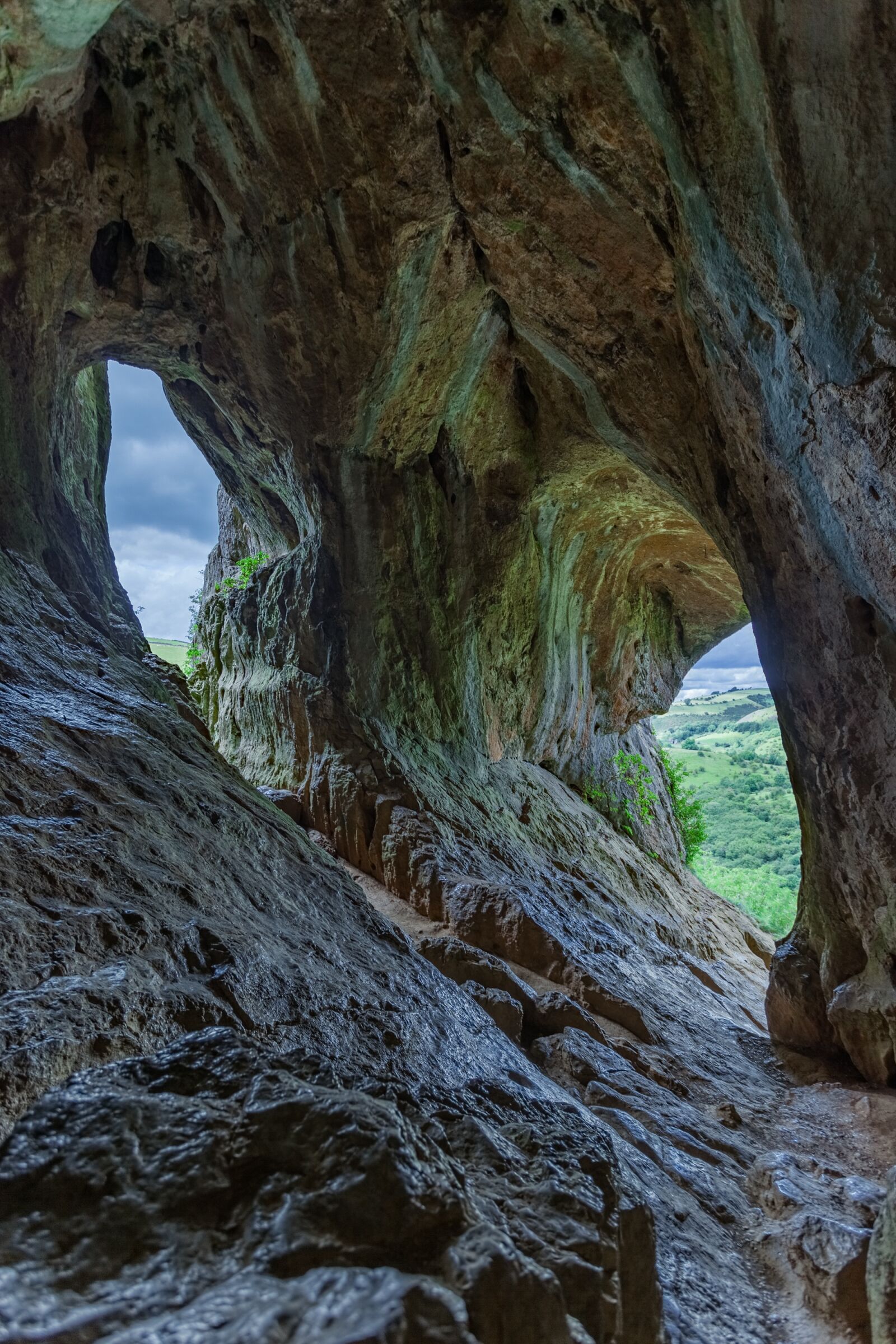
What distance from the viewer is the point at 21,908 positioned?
282 cm

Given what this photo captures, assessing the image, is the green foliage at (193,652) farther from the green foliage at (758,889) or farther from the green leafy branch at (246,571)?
the green foliage at (758,889)

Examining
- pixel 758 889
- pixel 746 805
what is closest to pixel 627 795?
pixel 758 889

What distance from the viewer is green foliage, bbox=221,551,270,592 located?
11219 mm

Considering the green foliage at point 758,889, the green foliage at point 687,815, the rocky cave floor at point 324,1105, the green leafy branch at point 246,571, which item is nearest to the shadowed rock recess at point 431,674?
the rocky cave floor at point 324,1105

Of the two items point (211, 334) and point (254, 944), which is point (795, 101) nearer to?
point (254, 944)

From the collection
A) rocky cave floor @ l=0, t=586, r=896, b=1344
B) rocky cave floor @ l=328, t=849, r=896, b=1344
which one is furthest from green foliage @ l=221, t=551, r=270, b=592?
rocky cave floor @ l=328, t=849, r=896, b=1344

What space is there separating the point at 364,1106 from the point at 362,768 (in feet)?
23.4

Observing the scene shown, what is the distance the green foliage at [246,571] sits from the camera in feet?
36.8

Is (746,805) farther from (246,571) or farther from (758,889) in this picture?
(246,571)

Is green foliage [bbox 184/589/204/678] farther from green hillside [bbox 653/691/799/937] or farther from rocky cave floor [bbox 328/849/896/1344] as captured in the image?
green hillside [bbox 653/691/799/937]

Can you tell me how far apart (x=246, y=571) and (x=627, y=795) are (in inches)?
338

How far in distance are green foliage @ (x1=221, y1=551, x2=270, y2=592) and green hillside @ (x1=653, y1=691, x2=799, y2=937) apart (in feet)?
76.7

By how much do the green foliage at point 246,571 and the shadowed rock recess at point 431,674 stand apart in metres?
0.30

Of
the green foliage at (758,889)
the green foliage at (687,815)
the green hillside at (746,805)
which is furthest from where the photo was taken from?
the green hillside at (746,805)
